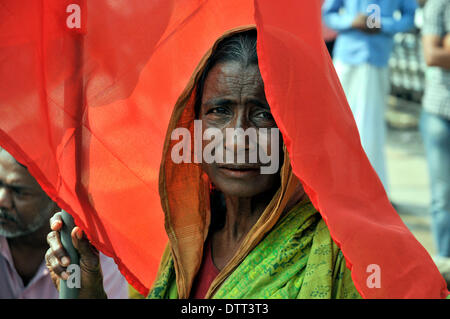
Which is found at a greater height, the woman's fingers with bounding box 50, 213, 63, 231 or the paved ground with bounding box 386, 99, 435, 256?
the woman's fingers with bounding box 50, 213, 63, 231

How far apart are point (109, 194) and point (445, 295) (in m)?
1.32

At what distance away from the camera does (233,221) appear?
Result: 2436mm

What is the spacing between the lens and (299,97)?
197 centimetres

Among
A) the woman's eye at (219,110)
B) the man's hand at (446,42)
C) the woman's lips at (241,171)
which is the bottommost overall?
the woman's lips at (241,171)

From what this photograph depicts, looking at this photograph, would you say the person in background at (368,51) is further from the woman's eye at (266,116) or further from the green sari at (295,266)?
the green sari at (295,266)

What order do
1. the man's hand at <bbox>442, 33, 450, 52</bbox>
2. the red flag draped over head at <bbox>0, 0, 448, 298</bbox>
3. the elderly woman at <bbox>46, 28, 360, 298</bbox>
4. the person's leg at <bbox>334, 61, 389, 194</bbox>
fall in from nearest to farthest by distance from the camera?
1. the red flag draped over head at <bbox>0, 0, 448, 298</bbox>
2. the elderly woman at <bbox>46, 28, 360, 298</bbox>
3. the man's hand at <bbox>442, 33, 450, 52</bbox>
4. the person's leg at <bbox>334, 61, 389, 194</bbox>

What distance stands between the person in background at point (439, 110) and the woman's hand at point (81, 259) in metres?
2.58

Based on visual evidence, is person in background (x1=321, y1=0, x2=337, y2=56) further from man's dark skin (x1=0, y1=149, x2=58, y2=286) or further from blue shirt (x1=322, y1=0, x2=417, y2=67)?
man's dark skin (x1=0, y1=149, x2=58, y2=286)

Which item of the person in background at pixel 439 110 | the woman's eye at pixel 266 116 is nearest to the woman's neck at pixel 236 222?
the woman's eye at pixel 266 116

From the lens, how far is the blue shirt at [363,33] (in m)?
5.16

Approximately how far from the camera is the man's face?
308 cm

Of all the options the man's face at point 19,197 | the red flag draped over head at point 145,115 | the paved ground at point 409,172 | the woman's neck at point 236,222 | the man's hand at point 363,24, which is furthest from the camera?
the paved ground at point 409,172

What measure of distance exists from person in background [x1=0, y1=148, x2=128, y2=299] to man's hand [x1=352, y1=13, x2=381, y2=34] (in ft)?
9.40

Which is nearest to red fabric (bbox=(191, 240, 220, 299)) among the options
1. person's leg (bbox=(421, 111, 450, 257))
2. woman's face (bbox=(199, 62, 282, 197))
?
woman's face (bbox=(199, 62, 282, 197))
